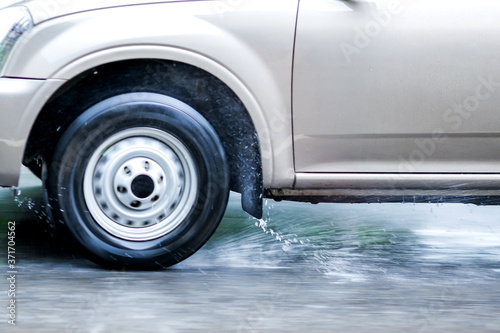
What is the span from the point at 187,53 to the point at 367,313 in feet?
4.93

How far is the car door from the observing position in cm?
482

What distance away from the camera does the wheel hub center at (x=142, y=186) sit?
496 cm

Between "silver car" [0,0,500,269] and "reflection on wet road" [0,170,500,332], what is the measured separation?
1.14 ft

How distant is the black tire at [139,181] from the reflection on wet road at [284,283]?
156 millimetres

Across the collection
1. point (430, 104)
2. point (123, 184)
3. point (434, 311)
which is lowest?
point (434, 311)

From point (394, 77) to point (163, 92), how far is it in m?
1.13

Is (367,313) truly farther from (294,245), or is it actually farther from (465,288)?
(294,245)

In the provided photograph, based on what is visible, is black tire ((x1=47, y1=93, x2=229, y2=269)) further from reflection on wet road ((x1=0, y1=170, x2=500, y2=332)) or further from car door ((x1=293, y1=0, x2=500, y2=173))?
car door ((x1=293, y1=0, x2=500, y2=173))

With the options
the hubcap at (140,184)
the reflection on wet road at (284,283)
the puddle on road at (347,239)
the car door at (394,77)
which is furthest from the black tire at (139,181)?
the car door at (394,77)

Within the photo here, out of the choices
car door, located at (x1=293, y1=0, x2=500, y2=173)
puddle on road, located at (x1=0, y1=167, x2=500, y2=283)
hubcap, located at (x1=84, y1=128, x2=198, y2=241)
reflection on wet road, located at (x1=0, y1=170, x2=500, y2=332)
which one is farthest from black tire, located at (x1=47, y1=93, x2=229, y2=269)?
car door, located at (x1=293, y1=0, x2=500, y2=173)

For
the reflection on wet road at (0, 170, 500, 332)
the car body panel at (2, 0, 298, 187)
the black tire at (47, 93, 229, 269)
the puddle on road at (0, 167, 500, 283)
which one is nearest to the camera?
the reflection on wet road at (0, 170, 500, 332)

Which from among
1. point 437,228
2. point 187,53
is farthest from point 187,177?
point 437,228

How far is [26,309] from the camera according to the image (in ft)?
13.8

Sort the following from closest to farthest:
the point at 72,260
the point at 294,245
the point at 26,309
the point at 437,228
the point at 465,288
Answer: the point at 26,309 → the point at 465,288 → the point at 72,260 → the point at 294,245 → the point at 437,228
